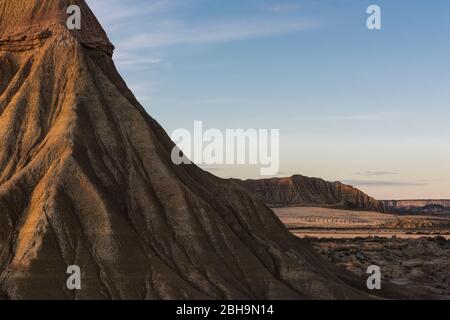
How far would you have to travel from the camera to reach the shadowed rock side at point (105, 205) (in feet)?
96.4

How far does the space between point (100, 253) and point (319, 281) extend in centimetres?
1137

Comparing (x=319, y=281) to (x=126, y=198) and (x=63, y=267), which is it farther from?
(x=63, y=267)

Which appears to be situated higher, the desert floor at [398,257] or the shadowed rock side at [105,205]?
the shadowed rock side at [105,205]

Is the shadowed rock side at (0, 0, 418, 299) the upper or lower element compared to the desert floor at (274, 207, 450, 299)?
upper

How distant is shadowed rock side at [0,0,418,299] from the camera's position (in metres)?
29.4

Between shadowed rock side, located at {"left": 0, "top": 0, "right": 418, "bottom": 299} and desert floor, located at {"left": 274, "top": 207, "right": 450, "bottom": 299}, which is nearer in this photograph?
shadowed rock side, located at {"left": 0, "top": 0, "right": 418, "bottom": 299}

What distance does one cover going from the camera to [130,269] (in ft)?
97.3

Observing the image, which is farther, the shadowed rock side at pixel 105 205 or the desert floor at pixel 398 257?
the desert floor at pixel 398 257

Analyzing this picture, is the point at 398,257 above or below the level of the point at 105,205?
below

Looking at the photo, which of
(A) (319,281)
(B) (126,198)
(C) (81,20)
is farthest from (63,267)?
(C) (81,20)

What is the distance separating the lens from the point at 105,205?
102ft

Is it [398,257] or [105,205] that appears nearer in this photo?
[105,205]
